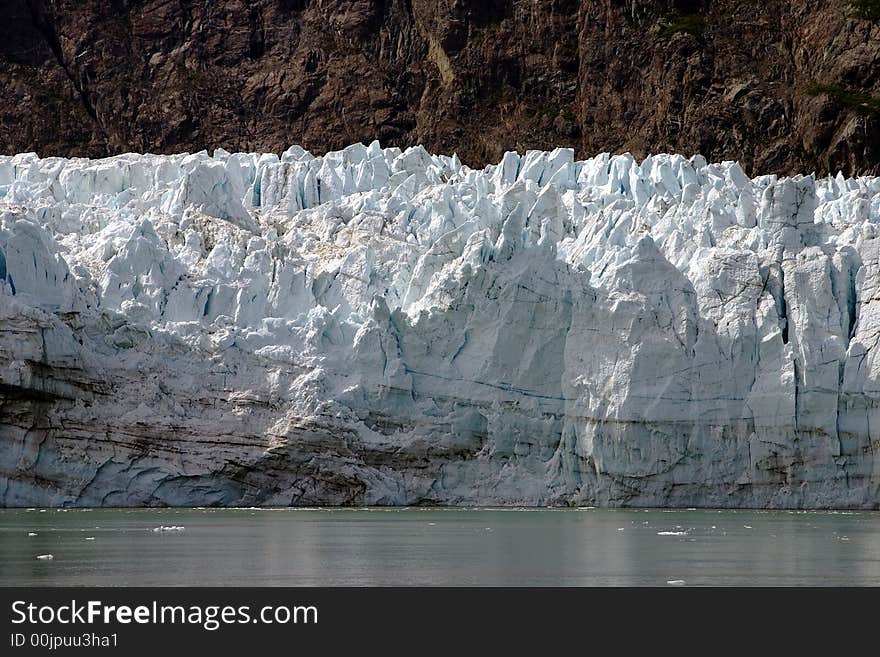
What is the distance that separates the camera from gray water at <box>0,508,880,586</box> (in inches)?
706

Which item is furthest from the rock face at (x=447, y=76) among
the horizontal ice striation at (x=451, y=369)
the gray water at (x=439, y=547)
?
the gray water at (x=439, y=547)

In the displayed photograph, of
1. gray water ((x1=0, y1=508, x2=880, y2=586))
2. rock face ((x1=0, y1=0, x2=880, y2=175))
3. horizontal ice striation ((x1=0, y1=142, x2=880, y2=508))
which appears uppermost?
rock face ((x1=0, y1=0, x2=880, y2=175))

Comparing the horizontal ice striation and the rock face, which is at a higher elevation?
the rock face

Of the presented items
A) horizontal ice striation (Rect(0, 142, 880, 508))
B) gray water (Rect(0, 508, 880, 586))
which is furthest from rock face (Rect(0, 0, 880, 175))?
gray water (Rect(0, 508, 880, 586))

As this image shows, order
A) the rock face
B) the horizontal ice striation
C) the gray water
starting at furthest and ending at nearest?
the rock face → the horizontal ice striation → the gray water

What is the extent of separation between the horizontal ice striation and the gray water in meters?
0.60

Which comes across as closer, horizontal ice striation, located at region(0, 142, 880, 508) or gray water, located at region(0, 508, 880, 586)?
gray water, located at region(0, 508, 880, 586)

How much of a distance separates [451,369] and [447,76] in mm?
20633

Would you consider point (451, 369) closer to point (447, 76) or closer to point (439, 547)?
point (439, 547)

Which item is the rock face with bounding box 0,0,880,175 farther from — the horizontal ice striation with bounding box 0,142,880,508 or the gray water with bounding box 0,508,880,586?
the gray water with bounding box 0,508,880,586

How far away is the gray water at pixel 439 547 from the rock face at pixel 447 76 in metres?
19.8

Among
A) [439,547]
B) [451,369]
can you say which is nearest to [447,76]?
[451,369]

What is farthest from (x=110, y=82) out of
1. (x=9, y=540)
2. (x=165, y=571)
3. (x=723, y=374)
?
(x=165, y=571)

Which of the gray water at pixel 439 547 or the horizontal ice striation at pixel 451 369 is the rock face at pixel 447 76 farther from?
the gray water at pixel 439 547
